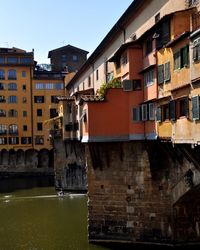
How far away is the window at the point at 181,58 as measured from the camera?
58.8ft

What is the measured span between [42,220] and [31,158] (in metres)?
39.6

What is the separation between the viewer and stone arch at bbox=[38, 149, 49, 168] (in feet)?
241

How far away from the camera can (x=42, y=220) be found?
1361 inches

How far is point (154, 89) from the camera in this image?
22125 millimetres

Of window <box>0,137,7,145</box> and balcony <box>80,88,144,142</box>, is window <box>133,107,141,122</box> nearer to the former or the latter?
balcony <box>80,88,144,142</box>

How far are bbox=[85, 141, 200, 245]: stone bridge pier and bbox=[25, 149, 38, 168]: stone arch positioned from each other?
4827 centimetres

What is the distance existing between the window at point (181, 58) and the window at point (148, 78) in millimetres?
3361

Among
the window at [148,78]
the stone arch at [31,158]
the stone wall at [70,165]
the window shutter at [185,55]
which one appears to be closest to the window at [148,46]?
the window at [148,78]

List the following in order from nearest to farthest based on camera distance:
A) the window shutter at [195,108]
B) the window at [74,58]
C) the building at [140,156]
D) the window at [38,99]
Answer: the window shutter at [195,108] < the building at [140,156] < the window at [38,99] < the window at [74,58]

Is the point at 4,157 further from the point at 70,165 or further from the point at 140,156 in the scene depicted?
the point at 140,156

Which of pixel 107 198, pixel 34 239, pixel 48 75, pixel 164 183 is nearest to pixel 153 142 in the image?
pixel 164 183

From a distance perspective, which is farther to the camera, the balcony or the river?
the river

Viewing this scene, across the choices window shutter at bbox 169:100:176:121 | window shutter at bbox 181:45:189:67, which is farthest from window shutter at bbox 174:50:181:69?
window shutter at bbox 169:100:176:121

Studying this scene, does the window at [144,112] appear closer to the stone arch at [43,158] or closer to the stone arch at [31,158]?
the stone arch at [43,158]
